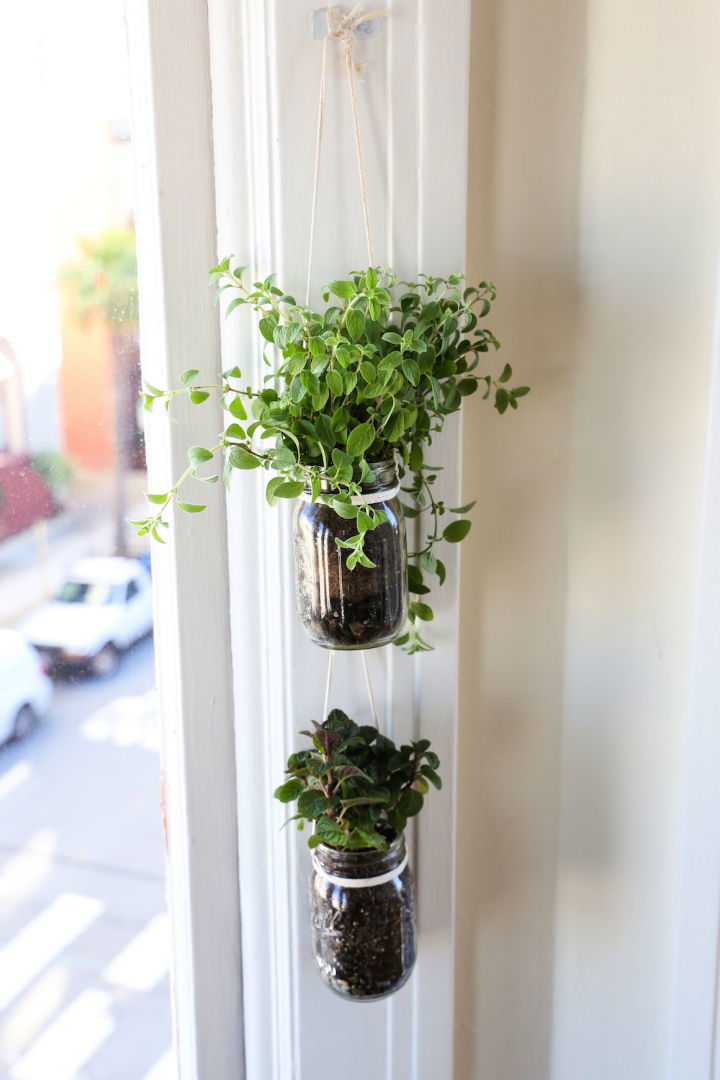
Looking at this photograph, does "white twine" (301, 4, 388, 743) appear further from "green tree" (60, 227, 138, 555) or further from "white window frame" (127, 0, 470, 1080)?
"green tree" (60, 227, 138, 555)

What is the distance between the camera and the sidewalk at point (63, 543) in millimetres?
1176

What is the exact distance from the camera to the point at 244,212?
103cm

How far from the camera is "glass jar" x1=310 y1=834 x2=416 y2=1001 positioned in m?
1.02

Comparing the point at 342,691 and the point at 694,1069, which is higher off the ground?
the point at 342,691

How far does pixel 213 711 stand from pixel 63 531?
272 millimetres

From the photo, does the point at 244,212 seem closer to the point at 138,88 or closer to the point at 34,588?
the point at 138,88

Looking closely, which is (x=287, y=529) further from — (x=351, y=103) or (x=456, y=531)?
(x=351, y=103)

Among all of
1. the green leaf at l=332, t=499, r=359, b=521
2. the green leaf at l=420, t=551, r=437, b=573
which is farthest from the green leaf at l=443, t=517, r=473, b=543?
the green leaf at l=332, t=499, r=359, b=521

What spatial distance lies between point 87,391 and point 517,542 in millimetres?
511

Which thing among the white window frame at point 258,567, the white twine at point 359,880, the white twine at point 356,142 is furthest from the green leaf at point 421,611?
the white twine at point 359,880

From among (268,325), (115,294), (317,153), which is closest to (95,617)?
(115,294)

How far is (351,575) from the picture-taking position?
90cm

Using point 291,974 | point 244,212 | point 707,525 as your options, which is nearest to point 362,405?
point 244,212

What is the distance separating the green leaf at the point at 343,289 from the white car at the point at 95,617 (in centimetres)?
46
